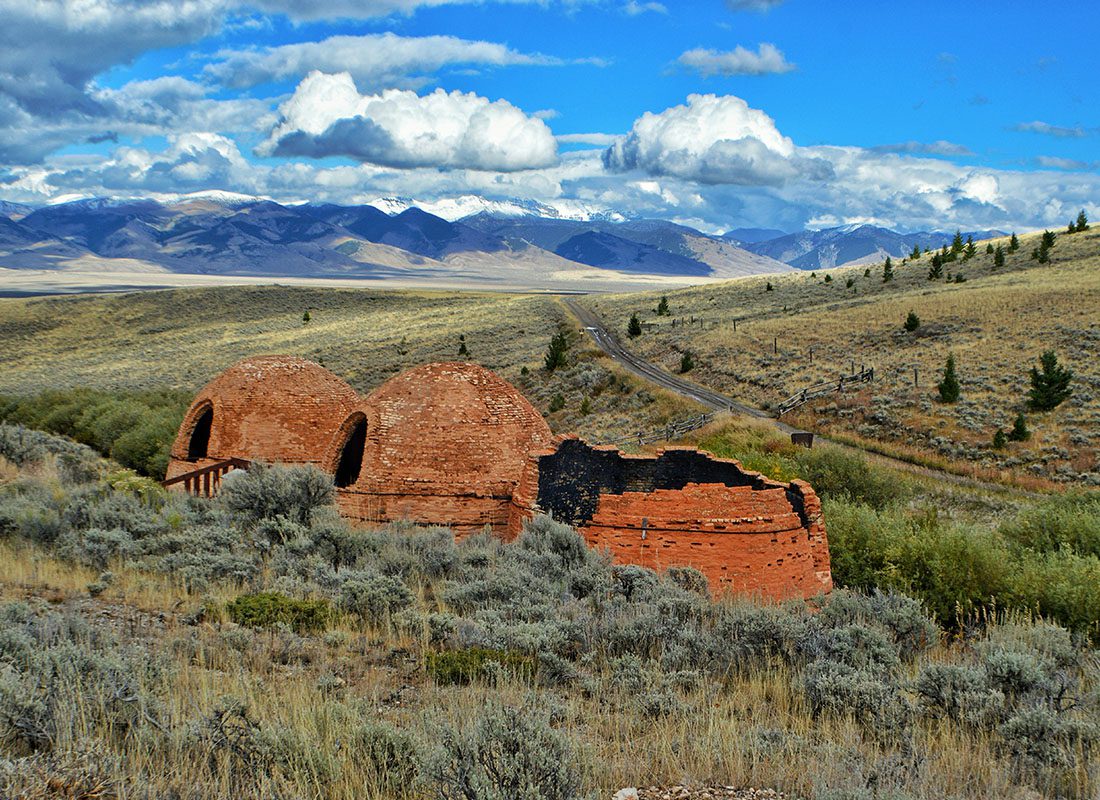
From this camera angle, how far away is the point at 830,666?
252 inches

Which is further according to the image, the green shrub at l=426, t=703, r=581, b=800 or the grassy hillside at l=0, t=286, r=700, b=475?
the grassy hillside at l=0, t=286, r=700, b=475

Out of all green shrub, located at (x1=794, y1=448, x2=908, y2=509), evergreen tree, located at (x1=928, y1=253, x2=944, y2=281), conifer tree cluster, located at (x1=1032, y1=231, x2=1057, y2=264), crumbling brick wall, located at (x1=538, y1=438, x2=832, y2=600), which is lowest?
green shrub, located at (x1=794, y1=448, x2=908, y2=509)

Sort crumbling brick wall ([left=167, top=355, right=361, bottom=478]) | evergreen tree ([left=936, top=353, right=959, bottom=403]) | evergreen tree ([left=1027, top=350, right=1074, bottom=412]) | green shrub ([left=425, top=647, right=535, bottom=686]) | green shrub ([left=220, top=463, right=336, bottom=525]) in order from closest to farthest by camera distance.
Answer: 1. green shrub ([left=425, top=647, right=535, bottom=686])
2. green shrub ([left=220, top=463, right=336, bottom=525])
3. crumbling brick wall ([left=167, top=355, right=361, bottom=478])
4. evergreen tree ([left=1027, top=350, right=1074, bottom=412])
5. evergreen tree ([left=936, top=353, right=959, bottom=403])

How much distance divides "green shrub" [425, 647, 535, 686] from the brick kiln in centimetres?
520

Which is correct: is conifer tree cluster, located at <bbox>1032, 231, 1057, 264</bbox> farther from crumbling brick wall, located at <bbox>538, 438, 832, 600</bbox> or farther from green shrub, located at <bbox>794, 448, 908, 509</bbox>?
crumbling brick wall, located at <bbox>538, 438, 832, 600</bbox>

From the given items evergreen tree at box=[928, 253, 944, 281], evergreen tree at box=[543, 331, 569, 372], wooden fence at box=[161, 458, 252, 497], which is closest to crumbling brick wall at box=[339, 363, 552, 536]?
wooden fence at box=[161, 458, 252, 497]

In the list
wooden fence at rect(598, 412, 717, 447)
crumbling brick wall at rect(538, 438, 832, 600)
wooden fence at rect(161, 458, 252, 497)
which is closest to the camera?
crumbling brick wall at rect(538, 438, 832, 600)

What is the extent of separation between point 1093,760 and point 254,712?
5.28 metres

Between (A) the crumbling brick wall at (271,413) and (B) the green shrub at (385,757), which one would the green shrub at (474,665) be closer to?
(B) the green shrub at (385,757)

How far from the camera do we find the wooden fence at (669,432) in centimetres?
3679

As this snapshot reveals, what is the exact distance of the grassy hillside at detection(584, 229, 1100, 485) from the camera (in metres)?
34.0

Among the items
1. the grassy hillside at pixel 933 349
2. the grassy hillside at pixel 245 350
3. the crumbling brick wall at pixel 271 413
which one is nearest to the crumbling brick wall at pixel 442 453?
the crumbling brick wall at pixel 271 413

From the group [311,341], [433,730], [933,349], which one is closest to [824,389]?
[933,349]

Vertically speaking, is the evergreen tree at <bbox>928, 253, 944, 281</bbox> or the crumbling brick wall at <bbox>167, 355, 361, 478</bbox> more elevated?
the evergreen tree at <bbox>928, 253, 944, 281</bbox>
